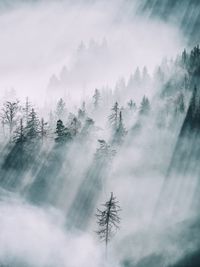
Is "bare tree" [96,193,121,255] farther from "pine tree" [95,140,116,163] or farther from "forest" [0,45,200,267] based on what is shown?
"pine tree" [95,140,116,163]

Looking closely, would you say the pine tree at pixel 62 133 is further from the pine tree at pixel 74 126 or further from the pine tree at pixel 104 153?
the pine tree at pixel 104 153

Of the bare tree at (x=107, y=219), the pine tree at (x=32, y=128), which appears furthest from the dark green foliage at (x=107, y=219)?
the pine tree at (x=32, y=128)

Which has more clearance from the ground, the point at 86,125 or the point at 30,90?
the point at 30,90

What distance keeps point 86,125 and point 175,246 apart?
3379cm

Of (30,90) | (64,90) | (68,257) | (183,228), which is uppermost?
(30,90)

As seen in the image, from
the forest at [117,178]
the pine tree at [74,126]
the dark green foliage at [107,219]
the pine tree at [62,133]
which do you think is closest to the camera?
the dark green foliage at [107,219]

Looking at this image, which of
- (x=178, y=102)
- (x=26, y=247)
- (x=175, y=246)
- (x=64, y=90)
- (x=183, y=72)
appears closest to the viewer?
(x=26, y=247)

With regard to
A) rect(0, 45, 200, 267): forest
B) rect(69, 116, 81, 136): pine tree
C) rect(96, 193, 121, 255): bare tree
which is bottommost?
rect(96, 193, 121, 255): bare tree

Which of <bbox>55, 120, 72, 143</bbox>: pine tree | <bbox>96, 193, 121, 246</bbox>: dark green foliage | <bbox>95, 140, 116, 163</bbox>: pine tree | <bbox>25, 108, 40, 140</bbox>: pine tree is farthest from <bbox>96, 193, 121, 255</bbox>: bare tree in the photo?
<bbox>25, 108, 40, 140</bbox>: pine tree

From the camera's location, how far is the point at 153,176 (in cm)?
7931

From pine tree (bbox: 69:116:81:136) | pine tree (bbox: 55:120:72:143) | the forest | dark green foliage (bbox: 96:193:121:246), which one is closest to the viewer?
dark green foliage (bbox: 96:193:121:246)

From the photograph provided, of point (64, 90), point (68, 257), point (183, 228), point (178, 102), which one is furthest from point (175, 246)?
point (64, 90)

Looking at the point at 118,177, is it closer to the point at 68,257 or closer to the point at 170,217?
the point at 170,217

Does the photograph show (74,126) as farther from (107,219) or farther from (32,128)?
(107,219)
